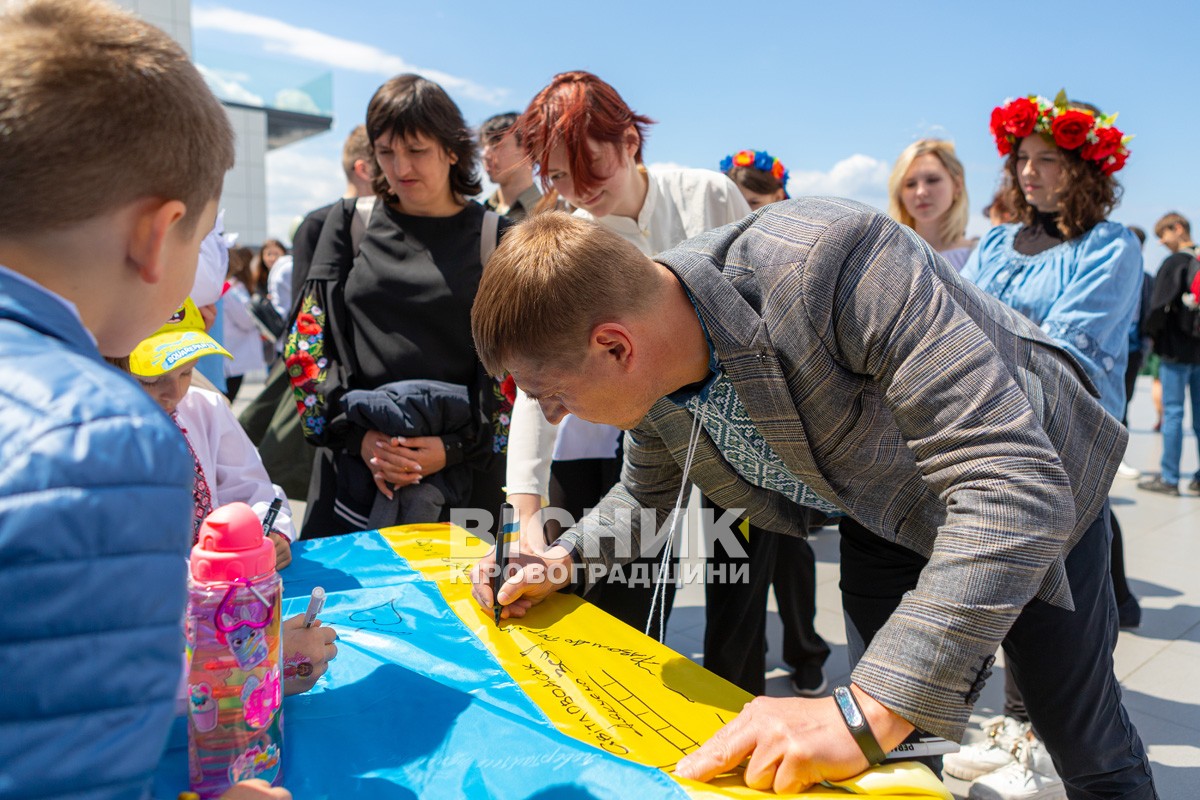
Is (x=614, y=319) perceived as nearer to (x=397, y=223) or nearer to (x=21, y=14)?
(x=21, y=14)

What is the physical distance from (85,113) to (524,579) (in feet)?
3.20

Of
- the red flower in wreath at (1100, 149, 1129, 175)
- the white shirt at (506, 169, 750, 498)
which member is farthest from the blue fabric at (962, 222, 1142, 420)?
the white shirt at (506, 169, 750, 498)

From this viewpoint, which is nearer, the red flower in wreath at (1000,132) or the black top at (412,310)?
the black top at (412,310)

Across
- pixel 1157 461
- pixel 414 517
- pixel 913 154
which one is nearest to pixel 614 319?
pixel 414 517

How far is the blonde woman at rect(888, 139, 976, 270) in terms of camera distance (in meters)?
3.15

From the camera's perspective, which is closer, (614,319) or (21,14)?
(21,14)

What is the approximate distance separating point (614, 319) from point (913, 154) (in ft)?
8.39

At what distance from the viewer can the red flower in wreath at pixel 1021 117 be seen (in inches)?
98.0

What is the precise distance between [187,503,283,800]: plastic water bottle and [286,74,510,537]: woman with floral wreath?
3.77ft

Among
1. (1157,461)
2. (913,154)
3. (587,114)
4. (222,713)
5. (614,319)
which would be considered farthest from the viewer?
(1157,461)

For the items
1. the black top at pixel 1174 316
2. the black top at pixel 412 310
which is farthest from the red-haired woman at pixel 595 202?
the black top at pixel 1174 316

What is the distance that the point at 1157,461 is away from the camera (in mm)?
6688

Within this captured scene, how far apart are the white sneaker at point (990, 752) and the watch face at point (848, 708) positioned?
1379 mm

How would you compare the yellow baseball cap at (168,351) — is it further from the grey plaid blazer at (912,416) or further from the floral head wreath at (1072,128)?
the floral head wreath at (1072,128)
